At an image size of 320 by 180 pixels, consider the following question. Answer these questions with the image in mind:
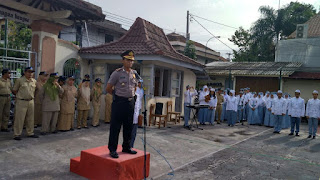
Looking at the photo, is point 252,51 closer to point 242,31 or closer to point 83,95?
point 242,31

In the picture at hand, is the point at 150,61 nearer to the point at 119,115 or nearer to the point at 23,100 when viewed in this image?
the point at 23,100

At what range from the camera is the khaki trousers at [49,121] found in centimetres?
755

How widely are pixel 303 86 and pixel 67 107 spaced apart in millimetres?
15782

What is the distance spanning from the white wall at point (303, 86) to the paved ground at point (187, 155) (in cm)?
921

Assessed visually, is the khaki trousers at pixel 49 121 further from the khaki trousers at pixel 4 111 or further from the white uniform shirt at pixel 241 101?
the white uniform shirt at pixel 241 101

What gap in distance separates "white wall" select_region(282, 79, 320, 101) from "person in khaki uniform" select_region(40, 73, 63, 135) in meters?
15.6

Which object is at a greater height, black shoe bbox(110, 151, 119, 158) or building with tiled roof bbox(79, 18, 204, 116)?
building with tiled roof bbox(79, 18, 204, 116)

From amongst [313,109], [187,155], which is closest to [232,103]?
[313,109]

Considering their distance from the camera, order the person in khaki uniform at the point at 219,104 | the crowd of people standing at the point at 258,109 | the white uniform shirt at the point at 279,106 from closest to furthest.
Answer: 1. the crowd of people standing at the point at 258,109
2. the white uniform shirt at the point at 279,106
3. the person in khaki uniform at the point at 219,104

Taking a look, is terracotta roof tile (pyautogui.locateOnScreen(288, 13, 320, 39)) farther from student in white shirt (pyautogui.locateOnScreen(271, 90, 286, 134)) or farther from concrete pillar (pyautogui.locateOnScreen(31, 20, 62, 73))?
concrete pillar (pyautogui.locateOnScreen(31, 20, 62, 73))

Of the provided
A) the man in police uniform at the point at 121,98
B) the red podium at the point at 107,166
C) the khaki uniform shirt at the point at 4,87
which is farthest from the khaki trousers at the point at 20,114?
the man in police uniform at the point at 121,98

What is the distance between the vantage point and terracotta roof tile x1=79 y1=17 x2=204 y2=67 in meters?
9.95

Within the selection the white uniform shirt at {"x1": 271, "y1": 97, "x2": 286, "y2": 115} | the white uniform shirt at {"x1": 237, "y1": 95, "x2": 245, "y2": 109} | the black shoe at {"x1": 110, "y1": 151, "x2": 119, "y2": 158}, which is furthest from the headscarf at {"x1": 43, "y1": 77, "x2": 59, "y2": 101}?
the white uniform shirt at {"x1": 237, "y1": 95, "x2": 245, "y2": 109}

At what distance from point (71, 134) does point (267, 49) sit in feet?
78.4
